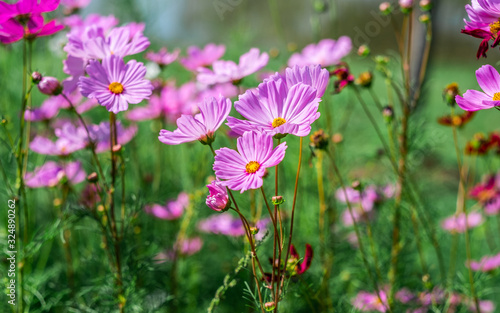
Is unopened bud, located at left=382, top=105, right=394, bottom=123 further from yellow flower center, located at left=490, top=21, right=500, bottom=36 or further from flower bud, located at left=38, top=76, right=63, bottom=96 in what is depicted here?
flower bud, located at left=38, top=76, right=63, bottom=96

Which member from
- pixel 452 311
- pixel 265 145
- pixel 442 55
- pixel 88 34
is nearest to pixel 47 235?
pixel 88 34

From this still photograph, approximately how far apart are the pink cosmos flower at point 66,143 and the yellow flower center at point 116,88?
213 millimetres

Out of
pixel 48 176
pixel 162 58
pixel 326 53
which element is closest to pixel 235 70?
pixel 162 58

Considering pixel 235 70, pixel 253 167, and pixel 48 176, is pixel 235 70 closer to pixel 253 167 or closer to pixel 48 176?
pixel 253 167

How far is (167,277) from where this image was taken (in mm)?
961

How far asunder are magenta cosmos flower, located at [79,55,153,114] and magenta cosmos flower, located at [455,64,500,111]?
31 cm

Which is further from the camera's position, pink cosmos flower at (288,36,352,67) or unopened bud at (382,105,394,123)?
pink cosmos flower at (288,36,352,67)

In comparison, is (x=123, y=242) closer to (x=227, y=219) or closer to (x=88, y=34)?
(x=88, y=34)

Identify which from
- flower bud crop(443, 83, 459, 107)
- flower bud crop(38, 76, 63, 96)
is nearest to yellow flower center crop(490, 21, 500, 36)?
flower bud crop(443, 83, 459, 107)

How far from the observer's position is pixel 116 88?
0.52 meters

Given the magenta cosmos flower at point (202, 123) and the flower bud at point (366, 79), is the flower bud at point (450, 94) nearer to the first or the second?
the flower bud at point (366, 79)

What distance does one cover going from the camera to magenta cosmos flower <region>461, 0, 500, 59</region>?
1.38 ft

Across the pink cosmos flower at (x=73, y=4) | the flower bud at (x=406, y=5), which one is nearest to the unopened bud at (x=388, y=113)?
Answer: the flower bud at (x=406, y=5)

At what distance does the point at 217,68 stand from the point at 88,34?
0.20 m
